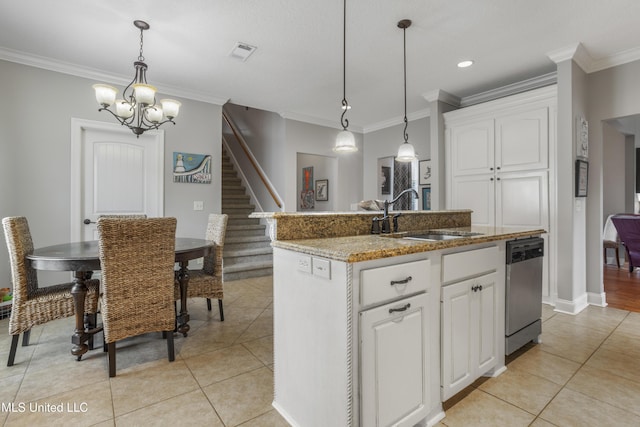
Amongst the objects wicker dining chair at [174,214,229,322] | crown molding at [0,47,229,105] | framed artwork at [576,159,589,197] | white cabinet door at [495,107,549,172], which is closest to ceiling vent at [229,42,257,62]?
crown molding at [0,47,229,105]

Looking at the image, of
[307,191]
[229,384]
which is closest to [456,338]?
[229,384]

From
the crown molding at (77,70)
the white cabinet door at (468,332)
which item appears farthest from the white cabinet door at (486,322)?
the crown molding at (77,70)

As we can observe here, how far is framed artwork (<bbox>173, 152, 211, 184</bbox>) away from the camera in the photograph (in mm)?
4020

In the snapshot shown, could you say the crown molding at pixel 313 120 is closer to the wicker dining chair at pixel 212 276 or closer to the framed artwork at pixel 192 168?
the framed artwork at pixel 192 168

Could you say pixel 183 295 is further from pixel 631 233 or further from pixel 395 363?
pixel 631 233

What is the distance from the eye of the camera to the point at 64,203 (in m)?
3.34

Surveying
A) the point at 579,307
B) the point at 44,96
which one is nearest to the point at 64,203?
the point at 44,96

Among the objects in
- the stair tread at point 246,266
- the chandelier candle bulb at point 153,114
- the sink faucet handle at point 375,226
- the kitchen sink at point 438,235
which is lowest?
the stair tread at point 246,266

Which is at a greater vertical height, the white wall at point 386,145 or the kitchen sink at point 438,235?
the white wall at point 386,145

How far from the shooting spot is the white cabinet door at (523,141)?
3.27 m

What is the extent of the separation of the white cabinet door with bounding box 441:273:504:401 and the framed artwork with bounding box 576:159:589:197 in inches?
77.8

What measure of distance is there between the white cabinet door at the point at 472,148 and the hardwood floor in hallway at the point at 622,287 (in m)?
1.95

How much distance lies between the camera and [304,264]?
1.38m

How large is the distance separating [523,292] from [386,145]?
154 inches
